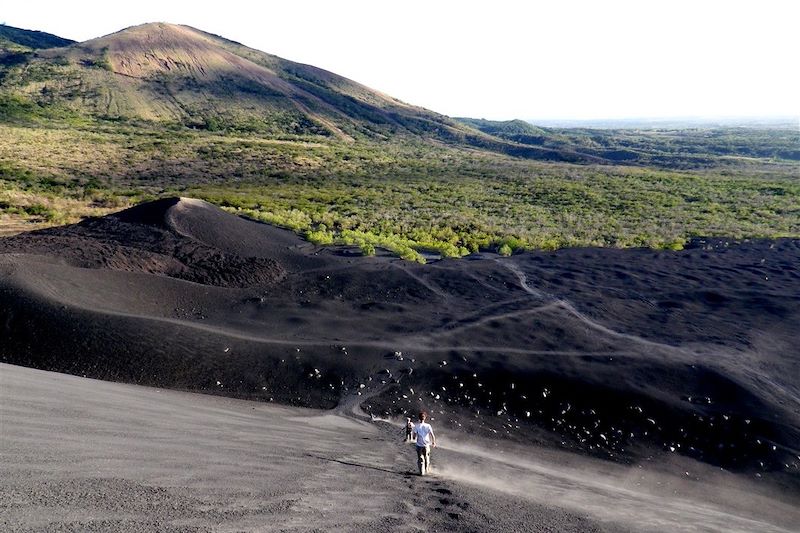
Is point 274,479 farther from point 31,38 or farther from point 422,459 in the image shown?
point 31,38

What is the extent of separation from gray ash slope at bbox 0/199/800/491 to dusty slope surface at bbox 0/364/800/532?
4.24 ft

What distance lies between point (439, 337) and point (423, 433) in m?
8.37

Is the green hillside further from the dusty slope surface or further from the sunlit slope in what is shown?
the dusty slope surface

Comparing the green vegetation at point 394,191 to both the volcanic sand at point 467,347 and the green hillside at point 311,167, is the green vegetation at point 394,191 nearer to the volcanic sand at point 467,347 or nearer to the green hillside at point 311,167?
the green hillside at point 311,167

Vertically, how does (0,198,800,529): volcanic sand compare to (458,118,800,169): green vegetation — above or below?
below

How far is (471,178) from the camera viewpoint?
66.6m

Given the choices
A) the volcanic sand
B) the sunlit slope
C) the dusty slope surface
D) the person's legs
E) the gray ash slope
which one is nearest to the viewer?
the dusty slope surface

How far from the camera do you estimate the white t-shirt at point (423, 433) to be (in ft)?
33.3

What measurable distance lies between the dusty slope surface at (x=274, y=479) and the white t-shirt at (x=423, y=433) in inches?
26.5

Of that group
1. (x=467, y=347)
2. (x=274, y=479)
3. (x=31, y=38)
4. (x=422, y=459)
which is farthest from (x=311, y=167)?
(x=31, y=38)

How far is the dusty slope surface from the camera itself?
6863mm

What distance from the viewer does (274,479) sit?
28.2 ft

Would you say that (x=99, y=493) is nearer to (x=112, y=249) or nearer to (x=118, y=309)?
(x=118, y=309)

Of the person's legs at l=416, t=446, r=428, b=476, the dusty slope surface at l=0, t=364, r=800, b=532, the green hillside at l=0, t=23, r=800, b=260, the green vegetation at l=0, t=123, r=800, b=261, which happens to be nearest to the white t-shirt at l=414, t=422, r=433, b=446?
the person's legs at l=416, t=446, r=428, b=476
